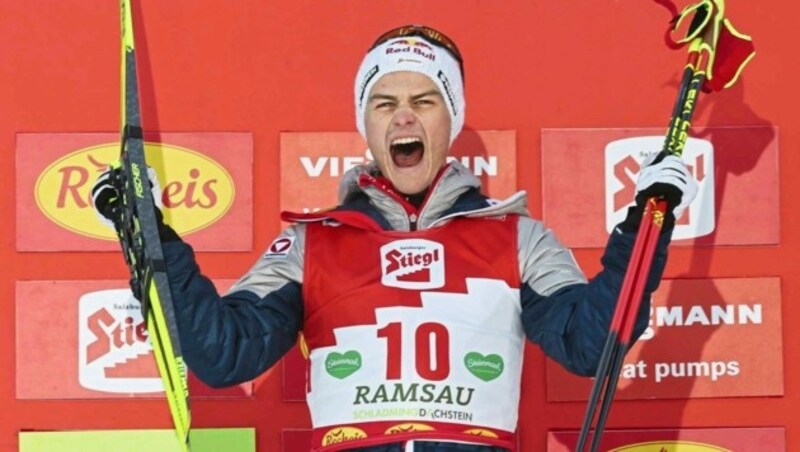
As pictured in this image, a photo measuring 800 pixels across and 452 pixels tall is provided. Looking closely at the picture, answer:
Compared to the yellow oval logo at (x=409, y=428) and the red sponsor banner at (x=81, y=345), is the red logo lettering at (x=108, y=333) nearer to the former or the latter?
the red sponsor banner at (x=81, y=345)

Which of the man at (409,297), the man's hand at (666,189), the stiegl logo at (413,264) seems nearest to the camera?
the man's hand at (666,189)

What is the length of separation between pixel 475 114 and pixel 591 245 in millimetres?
366

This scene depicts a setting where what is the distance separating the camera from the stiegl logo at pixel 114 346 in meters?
2.97

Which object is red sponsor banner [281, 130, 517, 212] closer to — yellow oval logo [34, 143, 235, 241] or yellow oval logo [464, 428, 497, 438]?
yellow oval logo [34, 143, 235, 241]

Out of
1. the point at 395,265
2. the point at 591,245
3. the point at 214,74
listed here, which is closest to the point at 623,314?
the point at 395,265

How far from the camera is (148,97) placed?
3029 mm

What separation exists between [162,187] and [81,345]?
0.37 meters

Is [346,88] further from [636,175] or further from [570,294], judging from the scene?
[570,294]

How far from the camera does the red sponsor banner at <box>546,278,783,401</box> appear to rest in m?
3.00

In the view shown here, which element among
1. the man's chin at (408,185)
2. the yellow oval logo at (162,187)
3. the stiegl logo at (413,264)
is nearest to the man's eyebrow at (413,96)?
→ the man's chin at (408,185)

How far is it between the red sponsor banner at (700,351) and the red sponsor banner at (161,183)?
743 mm

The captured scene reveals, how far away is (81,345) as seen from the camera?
2.97 m

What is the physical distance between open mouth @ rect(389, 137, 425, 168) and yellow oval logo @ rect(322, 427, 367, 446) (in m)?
0.47

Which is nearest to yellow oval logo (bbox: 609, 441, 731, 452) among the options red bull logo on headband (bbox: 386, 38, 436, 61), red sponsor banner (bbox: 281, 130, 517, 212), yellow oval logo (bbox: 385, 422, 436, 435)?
red sponsor banner (bbox: 281, 130, 517, 212)
